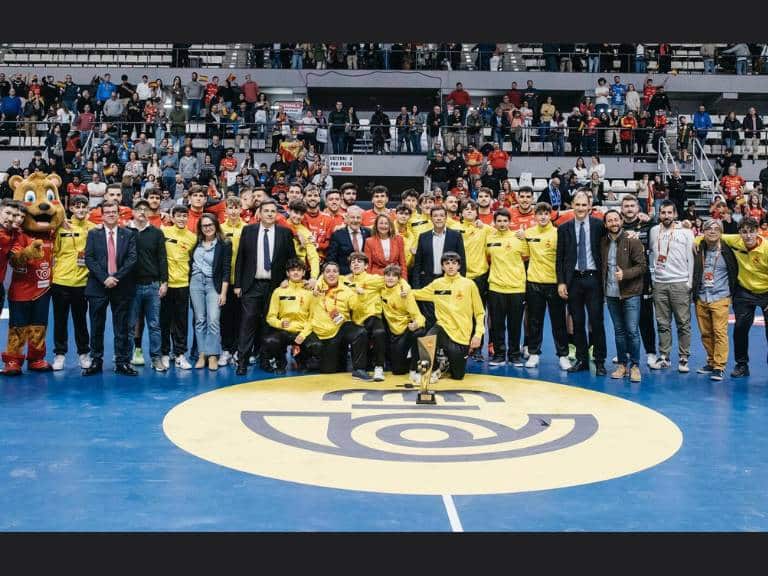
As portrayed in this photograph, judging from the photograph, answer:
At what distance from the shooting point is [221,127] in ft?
74.5

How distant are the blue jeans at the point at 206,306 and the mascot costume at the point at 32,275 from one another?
1542mm

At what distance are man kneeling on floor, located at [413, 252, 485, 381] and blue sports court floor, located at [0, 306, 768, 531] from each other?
335 mm

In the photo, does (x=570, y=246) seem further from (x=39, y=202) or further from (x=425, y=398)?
(x=39, y=202)

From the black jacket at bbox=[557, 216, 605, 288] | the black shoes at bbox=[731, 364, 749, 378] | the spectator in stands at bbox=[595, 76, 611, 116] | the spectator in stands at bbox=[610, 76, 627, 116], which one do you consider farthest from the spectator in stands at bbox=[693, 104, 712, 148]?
the black jacket at bbox=[557, 216, 605, 288]

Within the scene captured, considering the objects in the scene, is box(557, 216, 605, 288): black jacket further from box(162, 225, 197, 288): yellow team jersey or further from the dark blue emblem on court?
box(162, 225, 197, 288): yellow team jersey

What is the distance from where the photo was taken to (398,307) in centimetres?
930

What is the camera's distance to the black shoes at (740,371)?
9305 millimetres

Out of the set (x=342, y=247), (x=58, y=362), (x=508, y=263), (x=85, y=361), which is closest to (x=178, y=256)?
(x=85, y=361)

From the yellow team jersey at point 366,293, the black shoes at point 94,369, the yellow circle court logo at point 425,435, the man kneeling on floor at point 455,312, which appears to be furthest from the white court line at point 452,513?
the black shoes at point 94,369

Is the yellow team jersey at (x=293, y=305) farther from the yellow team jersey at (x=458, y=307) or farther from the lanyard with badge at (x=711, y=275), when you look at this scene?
the lanyard with badge at (x=711, y=275)

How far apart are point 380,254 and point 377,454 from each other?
144 inches

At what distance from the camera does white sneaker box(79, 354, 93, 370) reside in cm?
912

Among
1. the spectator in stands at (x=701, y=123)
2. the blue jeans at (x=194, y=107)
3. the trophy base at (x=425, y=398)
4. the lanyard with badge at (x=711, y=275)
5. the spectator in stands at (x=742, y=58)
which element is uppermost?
the spectator in stands at (x=742, y=58)

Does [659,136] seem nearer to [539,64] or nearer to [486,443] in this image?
[539,64]
